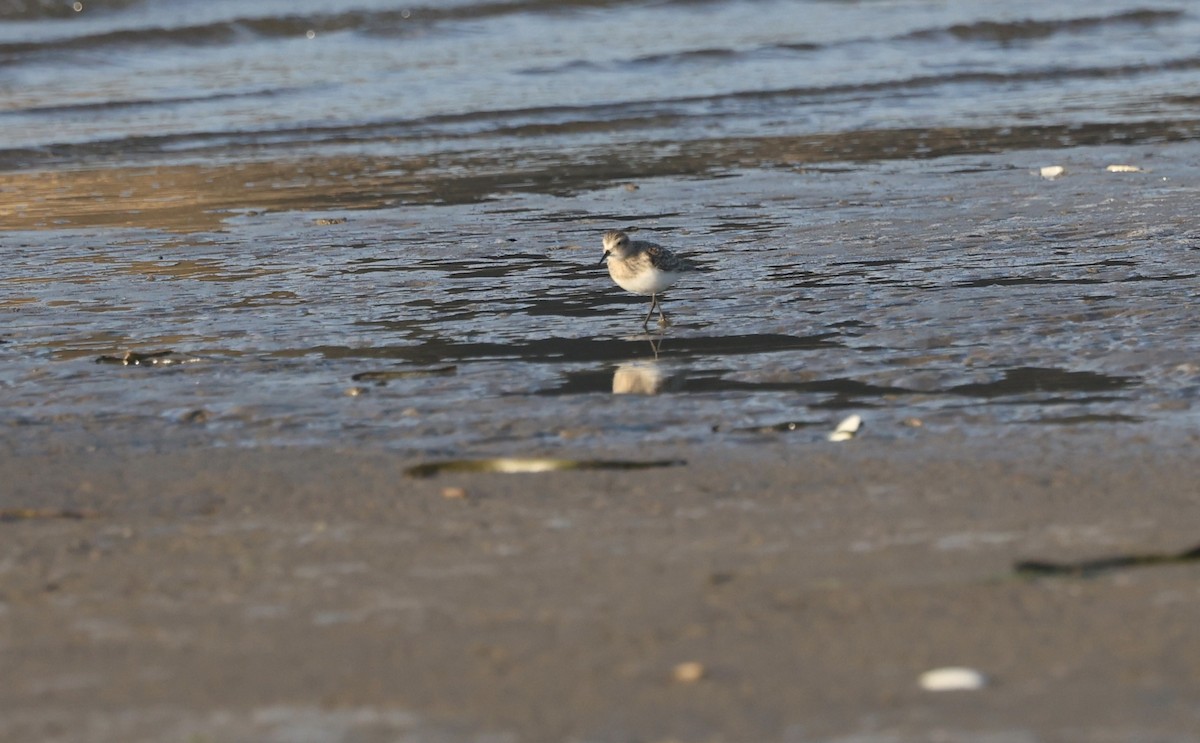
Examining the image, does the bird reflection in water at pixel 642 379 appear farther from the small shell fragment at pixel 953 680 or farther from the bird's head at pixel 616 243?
the small shell fragment at pixel 953 680

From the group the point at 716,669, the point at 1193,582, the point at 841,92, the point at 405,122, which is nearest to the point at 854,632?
the point at 716,669

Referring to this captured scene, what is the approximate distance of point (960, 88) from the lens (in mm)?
20016

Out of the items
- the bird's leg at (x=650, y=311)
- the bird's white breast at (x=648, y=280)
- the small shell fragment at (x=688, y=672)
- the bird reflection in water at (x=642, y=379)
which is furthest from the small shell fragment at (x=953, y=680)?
the bird's leg at (x=650, y=311)

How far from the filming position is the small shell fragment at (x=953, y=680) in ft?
10.9

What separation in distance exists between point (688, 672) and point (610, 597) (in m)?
0.51

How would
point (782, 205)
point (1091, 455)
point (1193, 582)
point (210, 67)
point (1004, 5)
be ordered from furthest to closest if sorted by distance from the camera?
point (1004, 5) → point (210, 67) → point (782, 205) → point (1091, 455) → point (1193, 582)

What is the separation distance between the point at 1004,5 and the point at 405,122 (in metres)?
16.8

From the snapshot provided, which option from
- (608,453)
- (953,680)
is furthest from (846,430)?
(953,680)

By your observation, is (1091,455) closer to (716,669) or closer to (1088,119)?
(716,669)

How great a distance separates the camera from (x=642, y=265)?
713 cm

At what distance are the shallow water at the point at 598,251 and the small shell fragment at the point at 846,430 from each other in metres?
0.06

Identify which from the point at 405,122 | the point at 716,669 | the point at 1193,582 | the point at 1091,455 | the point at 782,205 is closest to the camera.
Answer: the point at 716,669

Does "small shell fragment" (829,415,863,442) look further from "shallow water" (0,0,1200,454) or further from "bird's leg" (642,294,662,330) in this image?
"bird's leg" (642,294,662,330)

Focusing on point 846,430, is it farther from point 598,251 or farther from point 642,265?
point 598,251
